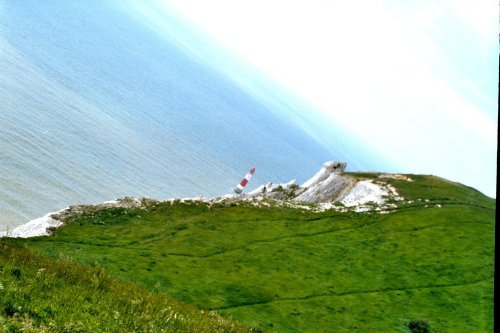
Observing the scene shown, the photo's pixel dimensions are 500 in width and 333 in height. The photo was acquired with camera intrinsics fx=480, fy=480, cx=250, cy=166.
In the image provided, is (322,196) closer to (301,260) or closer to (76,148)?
(301,260)

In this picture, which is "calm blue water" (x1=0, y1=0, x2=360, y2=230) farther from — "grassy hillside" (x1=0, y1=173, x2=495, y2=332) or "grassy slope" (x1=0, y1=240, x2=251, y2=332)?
"grassy slope" (x1=0, y1=240, x2=251, y2=332)

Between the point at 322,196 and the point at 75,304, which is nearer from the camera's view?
the point at 75,304

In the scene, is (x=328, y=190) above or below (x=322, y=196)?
above

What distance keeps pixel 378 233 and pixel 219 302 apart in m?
26.5

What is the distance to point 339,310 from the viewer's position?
36.6 meters

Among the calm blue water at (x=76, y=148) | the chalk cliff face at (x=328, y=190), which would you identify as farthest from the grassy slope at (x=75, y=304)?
the chalk cliff face at (x=328, y=190)

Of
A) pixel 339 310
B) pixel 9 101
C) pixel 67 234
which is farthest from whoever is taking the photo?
pixel 9 101

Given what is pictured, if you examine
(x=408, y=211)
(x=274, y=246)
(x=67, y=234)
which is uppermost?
(x=408, y=211)

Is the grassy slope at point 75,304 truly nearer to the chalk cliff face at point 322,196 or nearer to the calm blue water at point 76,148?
the chalk cliff face at point 322,196

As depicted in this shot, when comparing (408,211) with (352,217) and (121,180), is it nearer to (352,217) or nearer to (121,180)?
(352,217)

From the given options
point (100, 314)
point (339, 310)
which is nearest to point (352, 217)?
point (339, 310)

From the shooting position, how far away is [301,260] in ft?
147

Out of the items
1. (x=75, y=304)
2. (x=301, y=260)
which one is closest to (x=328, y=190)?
(x=301, y=260)

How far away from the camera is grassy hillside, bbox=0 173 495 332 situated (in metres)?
35.2
